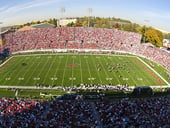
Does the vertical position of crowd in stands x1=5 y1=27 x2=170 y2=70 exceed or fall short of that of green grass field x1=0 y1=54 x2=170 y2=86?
it exceeds it

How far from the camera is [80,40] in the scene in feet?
160

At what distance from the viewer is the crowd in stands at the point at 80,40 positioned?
4606cm

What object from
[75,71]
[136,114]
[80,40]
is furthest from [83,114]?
[80,40]

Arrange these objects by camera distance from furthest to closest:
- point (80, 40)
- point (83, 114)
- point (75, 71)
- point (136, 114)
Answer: point (80, 40), point (75, 71), point (83, 114), point (136, 114)

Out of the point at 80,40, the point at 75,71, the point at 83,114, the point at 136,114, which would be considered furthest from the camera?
the point at 80,40

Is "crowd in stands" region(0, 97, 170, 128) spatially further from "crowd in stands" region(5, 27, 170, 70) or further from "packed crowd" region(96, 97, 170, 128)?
"crowd in stands" region(5, 27, 170, 70)

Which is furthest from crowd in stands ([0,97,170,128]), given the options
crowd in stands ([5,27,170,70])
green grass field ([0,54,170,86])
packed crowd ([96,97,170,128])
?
crowd in stands ([5,27,170,70])

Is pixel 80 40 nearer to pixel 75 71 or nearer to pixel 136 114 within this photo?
pixel 75 71

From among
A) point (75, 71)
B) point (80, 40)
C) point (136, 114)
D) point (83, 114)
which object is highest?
point (80, 40)

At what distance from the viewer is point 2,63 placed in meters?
37.0

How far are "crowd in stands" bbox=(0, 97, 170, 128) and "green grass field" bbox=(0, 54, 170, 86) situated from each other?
10081mm

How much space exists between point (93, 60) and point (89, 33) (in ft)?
53.7

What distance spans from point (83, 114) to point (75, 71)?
657 inches

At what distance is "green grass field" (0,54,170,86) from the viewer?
27500 mm
